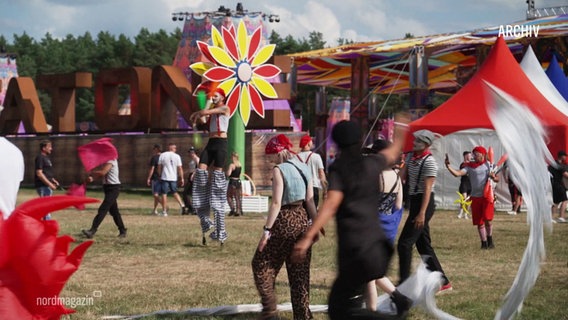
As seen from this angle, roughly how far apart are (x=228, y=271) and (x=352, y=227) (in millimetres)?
5804

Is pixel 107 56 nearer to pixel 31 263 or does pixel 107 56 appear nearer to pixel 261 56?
pixel 261 56

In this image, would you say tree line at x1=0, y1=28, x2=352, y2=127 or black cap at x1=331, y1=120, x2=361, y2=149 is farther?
tree line at x1=0, y1=28, x2=352, y2=127

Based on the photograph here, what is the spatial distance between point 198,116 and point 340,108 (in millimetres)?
36309

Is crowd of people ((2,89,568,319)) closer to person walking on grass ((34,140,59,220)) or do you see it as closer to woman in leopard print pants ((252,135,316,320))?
woman in leopard print pants ((252,135,316,320))

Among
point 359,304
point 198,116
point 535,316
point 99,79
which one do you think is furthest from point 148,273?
point 99,79

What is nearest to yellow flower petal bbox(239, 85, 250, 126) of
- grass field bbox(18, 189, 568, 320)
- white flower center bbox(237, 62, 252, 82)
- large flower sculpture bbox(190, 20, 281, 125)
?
large flower sculpture bbox(190, 20, 281, 125)

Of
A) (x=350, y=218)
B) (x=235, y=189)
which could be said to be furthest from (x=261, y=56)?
(x=350, y=218)

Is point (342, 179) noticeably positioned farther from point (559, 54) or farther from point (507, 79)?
point (559, 54)

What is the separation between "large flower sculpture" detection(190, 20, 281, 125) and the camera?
18016 mm

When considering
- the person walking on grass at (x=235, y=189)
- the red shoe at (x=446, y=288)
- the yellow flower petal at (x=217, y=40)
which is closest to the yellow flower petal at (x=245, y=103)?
the yellow flower petal at (x=217, y=40)

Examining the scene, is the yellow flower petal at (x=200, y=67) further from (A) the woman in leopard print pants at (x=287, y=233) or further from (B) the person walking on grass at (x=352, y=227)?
(B) the person walking on grass at (x=352, y=227)

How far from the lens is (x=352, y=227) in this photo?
605 cm

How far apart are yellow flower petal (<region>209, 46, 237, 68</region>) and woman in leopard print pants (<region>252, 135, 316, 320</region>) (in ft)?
34.3

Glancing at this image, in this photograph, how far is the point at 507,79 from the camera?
16.2m
